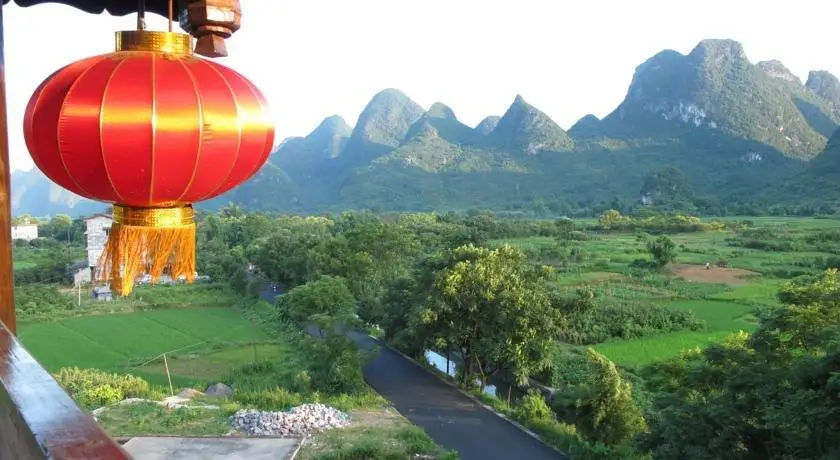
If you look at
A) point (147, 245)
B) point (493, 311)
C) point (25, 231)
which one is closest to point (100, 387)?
point (493, 311)

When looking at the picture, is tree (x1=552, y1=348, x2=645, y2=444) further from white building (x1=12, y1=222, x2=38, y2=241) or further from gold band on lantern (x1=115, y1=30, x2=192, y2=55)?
white building (x1=12, y1=222, x2=38, y2=241)

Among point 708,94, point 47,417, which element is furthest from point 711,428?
point 708,94

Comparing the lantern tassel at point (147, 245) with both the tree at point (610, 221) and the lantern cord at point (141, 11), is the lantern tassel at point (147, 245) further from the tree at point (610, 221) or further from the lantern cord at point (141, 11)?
the tree at point (610, 221)

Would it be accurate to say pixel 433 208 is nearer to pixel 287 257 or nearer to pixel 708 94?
pixel 708 94

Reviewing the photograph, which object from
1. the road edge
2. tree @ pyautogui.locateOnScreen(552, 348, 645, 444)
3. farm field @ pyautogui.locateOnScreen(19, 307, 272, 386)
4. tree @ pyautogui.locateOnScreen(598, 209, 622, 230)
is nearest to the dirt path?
the road edge

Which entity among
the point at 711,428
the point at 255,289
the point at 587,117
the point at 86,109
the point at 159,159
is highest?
the point at 587,117

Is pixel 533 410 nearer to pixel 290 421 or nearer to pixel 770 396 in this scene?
pixel 290 421
